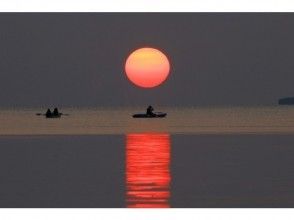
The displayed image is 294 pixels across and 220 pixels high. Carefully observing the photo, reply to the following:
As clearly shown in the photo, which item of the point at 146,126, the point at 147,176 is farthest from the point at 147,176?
the point at 146,126

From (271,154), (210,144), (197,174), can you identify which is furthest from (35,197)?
(210,144)

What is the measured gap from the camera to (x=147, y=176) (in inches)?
923

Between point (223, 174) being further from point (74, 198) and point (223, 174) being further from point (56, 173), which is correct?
point (74, 198)

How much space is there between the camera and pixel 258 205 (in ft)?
60.0

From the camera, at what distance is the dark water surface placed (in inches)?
750

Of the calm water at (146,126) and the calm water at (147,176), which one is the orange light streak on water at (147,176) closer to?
the calm water at (147,176)

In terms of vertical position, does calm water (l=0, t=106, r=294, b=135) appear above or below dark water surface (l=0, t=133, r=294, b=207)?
above

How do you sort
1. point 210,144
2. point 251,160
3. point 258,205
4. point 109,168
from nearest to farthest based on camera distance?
point 258,205
point 109,168
point 251,160
point 210,144

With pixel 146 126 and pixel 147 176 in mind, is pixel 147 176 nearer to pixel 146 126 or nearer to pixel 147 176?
pixel 147 176

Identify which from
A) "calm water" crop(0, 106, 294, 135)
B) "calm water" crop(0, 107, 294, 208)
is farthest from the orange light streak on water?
"calm water" crop(0, 106, 294, 135)

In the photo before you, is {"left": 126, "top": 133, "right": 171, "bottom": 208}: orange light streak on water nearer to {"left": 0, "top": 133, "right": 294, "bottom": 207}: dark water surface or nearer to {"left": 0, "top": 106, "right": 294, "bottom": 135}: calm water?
{"left": 0, "top": 133, "right": 294, "bottom": 207}: dark water surface

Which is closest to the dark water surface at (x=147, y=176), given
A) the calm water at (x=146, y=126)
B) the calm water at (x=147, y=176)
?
the calm water at (x=147, y=176)

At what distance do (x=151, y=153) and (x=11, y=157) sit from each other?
4.94 meters

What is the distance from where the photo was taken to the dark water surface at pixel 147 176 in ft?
62.5
